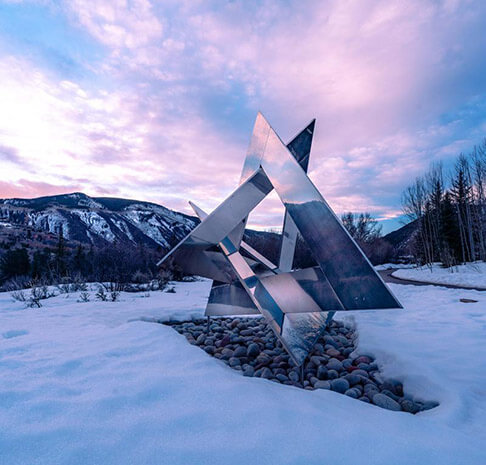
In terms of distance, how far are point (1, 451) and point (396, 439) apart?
2.14m

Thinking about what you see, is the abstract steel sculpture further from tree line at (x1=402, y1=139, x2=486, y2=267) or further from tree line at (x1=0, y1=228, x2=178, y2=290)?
tree line at (x1=402, y1=139, x2=486, y2=267)

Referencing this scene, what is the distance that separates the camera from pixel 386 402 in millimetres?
2336

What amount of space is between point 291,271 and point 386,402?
1571mm

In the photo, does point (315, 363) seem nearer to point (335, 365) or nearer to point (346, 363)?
point (335, 365)

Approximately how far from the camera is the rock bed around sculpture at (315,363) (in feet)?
8.42

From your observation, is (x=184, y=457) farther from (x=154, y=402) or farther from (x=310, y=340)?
(x=310, y=340)

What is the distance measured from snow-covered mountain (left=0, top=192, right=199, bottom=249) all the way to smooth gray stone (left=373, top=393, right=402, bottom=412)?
53947 mm

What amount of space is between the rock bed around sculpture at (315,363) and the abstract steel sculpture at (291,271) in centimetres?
34

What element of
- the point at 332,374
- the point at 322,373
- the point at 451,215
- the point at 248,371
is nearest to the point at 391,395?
the point at 332,374

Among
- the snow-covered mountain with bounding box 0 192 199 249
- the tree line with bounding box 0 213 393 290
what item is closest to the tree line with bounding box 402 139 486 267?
the tree line with bounding box 0 213 393 290

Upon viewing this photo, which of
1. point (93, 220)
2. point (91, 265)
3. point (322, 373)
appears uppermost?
point (93, 220)

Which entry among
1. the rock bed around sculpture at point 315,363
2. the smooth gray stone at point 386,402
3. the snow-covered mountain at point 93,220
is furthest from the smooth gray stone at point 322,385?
the snow-covered mountain at point 93,220

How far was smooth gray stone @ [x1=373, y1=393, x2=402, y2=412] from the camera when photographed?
2.30 metres

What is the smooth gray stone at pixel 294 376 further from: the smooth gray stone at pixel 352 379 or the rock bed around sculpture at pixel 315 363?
the smooth gray stone at pixel 352 379
